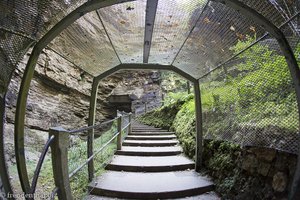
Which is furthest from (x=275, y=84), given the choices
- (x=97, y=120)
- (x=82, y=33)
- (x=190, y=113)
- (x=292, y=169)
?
(x=97, y=120)

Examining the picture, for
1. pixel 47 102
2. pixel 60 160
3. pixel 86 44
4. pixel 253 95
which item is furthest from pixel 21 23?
pixel 47 102

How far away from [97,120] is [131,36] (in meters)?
12.9

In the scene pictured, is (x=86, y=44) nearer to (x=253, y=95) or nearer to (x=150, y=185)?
(x=253, y=95)

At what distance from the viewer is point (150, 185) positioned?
4141mm

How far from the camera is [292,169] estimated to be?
2480 mm

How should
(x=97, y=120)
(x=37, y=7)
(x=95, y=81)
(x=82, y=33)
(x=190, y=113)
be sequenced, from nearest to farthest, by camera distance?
(x=37, y=7) → (x=82, y=33) → (x=95, y=81) → (x=190, y=113) → (x=97, y=120)

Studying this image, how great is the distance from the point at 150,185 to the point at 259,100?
2524mm

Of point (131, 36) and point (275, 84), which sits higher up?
point (131, 36)

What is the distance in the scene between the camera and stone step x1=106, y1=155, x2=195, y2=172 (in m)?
5.03

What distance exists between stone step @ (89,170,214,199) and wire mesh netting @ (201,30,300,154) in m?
1.14

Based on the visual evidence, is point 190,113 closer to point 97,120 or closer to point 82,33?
point 82,33

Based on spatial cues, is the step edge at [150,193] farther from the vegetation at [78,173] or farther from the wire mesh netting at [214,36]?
the wire mesh netting at [214,36]

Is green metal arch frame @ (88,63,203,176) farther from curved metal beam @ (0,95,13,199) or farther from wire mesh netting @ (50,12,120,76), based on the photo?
curved metal beam @ (0,95,13,199)

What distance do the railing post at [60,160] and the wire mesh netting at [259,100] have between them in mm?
2324
